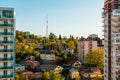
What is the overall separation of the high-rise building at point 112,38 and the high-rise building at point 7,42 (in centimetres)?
1098

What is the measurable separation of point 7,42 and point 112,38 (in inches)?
459

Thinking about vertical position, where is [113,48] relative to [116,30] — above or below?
below

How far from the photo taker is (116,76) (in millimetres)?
28062

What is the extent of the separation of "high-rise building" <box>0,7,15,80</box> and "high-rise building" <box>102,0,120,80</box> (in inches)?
432

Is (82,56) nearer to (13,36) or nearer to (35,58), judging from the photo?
(35,58)

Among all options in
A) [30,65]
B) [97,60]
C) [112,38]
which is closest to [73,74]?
[97,60]

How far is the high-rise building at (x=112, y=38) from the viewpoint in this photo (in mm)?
28188

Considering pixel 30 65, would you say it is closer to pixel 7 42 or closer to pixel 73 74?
pixel 73 74

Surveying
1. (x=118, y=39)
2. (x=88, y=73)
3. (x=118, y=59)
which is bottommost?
(x=88, y=73)

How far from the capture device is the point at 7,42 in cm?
2555

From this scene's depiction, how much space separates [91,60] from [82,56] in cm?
1190

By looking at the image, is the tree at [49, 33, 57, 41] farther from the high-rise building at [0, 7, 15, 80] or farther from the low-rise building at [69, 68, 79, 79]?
the high-rise building at [0, 7, 15, 80]

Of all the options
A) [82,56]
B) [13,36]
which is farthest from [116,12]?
[82,56]

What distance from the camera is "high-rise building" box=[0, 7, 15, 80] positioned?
25.4m
